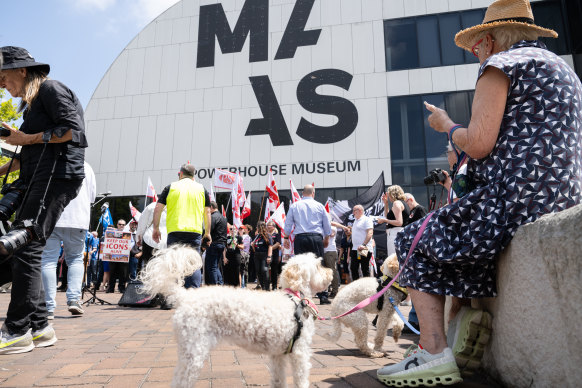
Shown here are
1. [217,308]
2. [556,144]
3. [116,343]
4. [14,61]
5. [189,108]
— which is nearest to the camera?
[556,144]

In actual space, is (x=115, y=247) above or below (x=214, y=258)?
above

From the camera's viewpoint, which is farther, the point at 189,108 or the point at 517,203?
the point at 189,108

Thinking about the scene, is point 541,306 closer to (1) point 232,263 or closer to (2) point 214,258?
(2) point 214,258

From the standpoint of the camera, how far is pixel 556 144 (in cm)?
180

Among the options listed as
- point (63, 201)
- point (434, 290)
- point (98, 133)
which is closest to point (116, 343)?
point (63, 201)

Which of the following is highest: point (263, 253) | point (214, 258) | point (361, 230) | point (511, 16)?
point (511, 16)

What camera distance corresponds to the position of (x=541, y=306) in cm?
162

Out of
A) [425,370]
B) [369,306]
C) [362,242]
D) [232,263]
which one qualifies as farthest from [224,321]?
[232,263]

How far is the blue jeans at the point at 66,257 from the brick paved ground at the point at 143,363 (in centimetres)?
55

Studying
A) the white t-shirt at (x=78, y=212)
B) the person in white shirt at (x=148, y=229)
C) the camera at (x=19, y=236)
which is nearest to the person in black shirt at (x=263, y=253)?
the person in white shirt at (x=148, y=229)

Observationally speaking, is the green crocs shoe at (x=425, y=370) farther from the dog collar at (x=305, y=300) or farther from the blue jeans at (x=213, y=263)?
the blue jeans at (x=213, y=263)

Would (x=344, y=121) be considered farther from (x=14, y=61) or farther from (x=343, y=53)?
(x=14, y=61)

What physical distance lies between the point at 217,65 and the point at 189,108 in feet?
8.99

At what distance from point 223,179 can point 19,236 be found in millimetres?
11631
